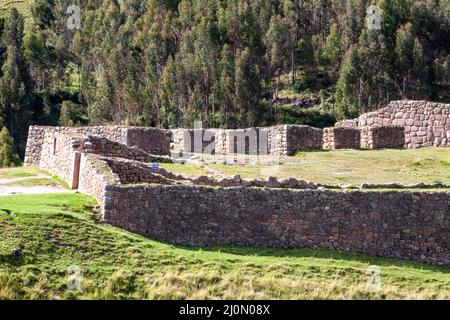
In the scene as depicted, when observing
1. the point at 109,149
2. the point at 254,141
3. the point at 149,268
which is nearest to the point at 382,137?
the point at 254,141

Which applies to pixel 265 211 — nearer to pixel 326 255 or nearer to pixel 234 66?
pixel 326 255

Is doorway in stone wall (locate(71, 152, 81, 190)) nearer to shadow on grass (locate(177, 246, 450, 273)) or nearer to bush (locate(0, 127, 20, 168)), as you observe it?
shadow on grass (locate(177, 246, 450, 273))

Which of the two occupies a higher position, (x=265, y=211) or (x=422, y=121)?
(x=422, y=121)

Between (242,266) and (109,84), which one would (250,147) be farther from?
(109,84)

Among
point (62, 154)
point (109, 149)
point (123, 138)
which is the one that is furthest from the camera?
point (123, 138)

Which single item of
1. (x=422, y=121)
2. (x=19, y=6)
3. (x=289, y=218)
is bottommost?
(x=289, y=218)

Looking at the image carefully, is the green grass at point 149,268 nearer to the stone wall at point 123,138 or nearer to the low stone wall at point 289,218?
the low stone wall at point 289,218

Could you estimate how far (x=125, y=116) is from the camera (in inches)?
2569

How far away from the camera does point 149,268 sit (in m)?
15.2

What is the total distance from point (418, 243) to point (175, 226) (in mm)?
5473

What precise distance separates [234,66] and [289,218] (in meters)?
41.6

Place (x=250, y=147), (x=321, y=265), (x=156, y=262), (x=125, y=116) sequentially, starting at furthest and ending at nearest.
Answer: (x=125, y=116) → (x=250, y=147) → (x=321, y=265) → (x=156, y=262)

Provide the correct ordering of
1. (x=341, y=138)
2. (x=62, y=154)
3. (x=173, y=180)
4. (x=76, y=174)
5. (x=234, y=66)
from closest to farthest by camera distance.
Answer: (x=173, y=180), (x=76, y=174), (x=62, y=154), (x=341, y=138), (x=234, y=66)

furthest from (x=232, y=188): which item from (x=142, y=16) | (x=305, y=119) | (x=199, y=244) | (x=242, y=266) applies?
(x=142, y=16)
